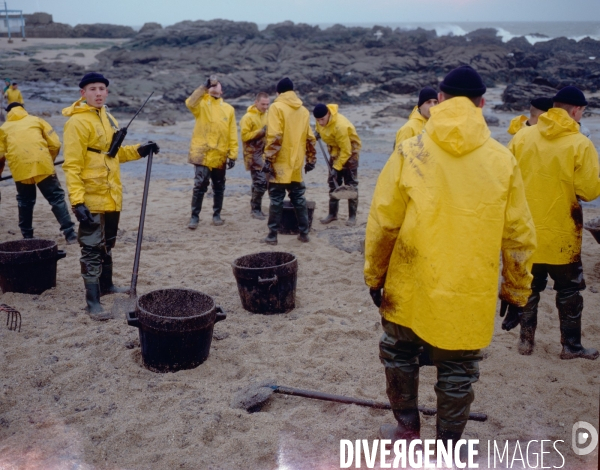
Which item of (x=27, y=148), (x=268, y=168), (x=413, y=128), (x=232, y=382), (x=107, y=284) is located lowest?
(x=232, y=382)

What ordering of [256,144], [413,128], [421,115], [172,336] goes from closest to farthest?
1. [172,336]
2. [413,128]
3. [421,115]
4. [256,144]

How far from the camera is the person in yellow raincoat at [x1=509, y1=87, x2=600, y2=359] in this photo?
3.96m

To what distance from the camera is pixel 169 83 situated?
29.8 meters

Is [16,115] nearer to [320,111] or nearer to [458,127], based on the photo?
[320,111]

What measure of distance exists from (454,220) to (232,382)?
6.67 feet

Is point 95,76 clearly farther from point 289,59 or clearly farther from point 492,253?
point 289,59

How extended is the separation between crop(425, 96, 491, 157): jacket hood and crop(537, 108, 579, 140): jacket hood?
1525 millimetres

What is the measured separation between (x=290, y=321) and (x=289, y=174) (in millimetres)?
2455

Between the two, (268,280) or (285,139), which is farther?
(285,139)

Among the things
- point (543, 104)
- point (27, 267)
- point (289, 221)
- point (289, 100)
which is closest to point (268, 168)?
point (289, 100)

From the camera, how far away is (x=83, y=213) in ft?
15.4

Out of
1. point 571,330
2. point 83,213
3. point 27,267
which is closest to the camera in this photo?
point 571,330

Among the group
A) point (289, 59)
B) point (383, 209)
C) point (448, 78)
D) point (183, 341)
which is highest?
point (289, 59)

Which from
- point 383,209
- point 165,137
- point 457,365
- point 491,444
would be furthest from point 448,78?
point 165,137
